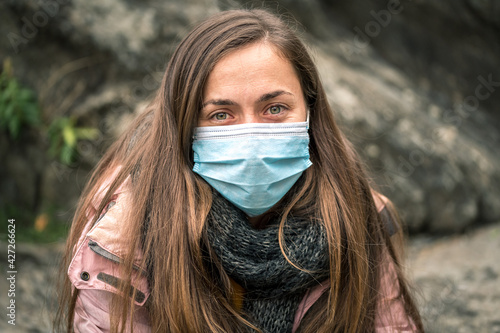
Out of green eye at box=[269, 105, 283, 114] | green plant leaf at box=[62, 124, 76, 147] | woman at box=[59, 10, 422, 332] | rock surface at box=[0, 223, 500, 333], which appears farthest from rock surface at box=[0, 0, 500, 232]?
green eye at box=[269, 105, 283, 114]

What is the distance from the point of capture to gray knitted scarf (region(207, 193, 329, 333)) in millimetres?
2309

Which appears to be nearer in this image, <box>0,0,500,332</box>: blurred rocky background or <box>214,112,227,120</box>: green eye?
<box>214,112,227,120</box>: green eye

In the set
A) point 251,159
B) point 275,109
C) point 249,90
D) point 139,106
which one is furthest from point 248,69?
point 139,106

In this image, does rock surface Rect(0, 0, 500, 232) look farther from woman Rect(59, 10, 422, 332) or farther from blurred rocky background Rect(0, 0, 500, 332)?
woman Rect(59, 10, 422, 332)

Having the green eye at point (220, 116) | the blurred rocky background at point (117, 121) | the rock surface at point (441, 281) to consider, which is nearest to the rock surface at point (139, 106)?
the blurred rocky background at point (117, 121)

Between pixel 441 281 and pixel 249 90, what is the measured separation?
2569 mm

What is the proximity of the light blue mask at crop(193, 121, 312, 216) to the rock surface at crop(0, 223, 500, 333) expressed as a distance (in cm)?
138

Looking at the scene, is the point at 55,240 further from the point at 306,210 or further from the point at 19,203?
the point at 306,210

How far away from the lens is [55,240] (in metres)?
4.48

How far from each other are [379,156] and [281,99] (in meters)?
2.55

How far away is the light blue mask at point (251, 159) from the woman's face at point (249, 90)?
5 centimetres

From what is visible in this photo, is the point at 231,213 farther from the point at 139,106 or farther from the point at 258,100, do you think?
the point at 139,106

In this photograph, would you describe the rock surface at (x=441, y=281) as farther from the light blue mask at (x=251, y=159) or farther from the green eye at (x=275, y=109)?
the green eye at (x=275, y=109)

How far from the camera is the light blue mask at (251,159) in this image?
2.29 m
